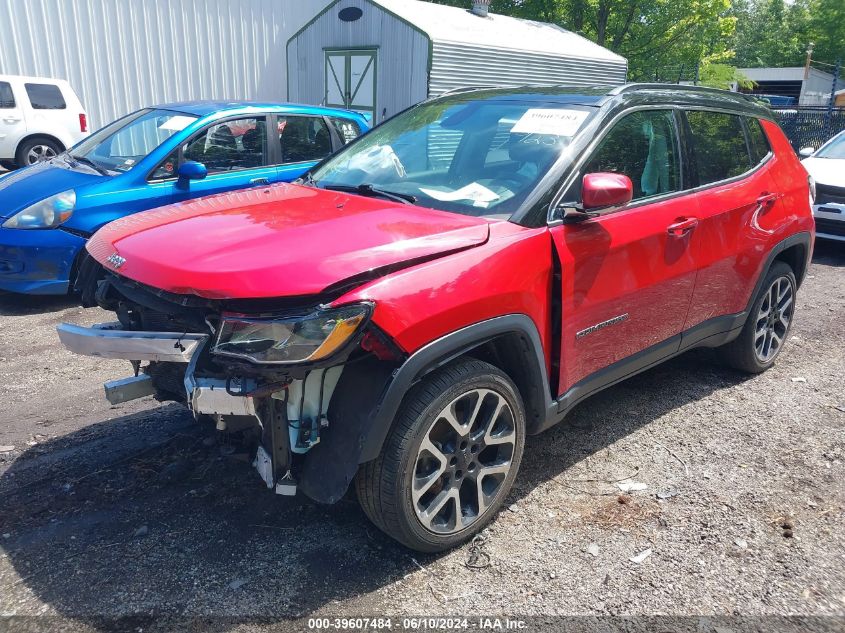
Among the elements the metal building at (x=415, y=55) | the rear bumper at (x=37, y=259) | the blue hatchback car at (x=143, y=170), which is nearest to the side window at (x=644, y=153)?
the blue hatchback car at (x=143, y=170)

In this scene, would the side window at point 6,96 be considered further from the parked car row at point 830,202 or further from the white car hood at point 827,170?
the white car hood at point 827,170

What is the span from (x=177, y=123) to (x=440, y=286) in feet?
15.6

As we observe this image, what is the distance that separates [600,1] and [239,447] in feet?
71.1

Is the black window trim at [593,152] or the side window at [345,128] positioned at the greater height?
the black window trim at [593,152]

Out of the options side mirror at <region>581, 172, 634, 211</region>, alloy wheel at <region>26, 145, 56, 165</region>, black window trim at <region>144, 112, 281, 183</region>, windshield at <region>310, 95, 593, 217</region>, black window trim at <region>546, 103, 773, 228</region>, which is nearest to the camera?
side mirror at <region>581, 172, 634, 211</region>

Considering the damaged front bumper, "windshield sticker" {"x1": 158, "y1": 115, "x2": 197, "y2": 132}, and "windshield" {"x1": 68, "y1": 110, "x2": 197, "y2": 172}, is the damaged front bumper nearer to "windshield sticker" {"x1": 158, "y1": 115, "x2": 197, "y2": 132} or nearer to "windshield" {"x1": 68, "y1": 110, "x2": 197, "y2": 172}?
"windshield" {"x1": 68, "y1": 110, "x2": 197, "y2": 172}

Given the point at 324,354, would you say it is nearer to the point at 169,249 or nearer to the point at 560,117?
the point at 169,249

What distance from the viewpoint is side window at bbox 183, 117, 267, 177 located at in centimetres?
628

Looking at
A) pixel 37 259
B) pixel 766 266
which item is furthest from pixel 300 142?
pixel 766 266

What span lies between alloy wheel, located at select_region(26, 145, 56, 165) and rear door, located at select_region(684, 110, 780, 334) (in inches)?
456

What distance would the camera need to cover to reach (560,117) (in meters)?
3.38

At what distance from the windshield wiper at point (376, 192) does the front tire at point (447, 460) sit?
894mm

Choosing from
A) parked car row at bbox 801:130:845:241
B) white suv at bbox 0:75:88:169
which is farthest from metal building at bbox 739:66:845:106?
white suv at bbox 0:75:88:169

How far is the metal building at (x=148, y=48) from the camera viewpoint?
1286 centimetres
